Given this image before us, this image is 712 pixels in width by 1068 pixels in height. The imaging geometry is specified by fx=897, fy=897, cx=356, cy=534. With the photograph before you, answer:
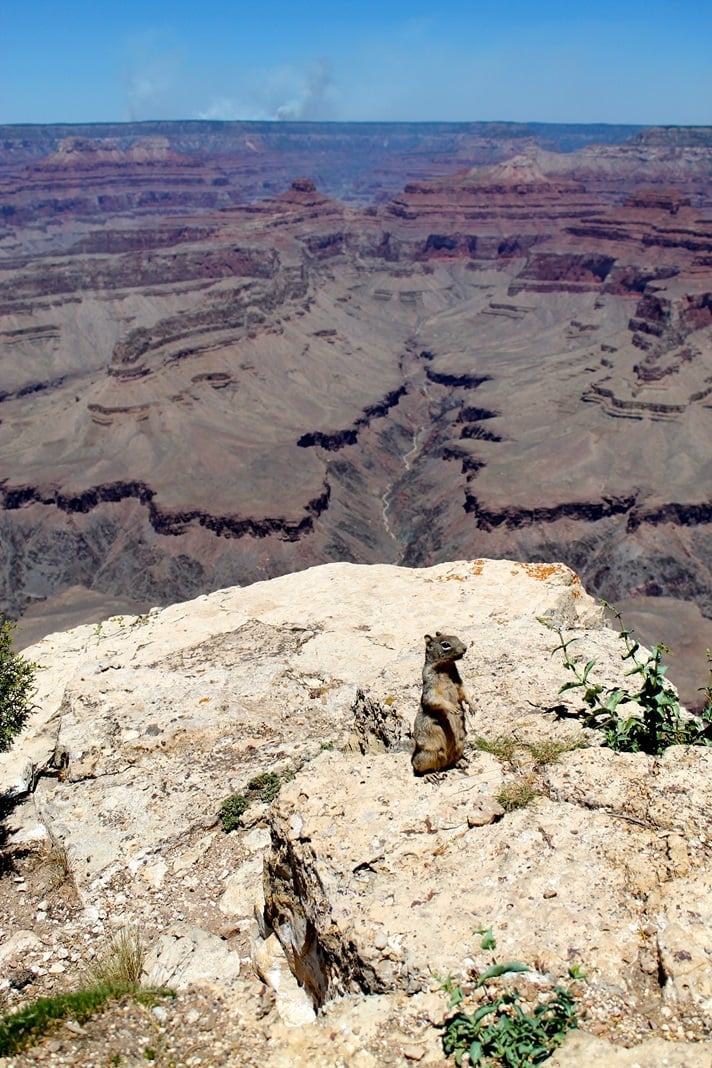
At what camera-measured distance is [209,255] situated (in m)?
151

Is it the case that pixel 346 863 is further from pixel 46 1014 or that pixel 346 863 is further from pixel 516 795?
pixel 46 1014

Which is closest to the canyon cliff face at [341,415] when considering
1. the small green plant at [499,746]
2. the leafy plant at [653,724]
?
the leafy plant at [653,724]

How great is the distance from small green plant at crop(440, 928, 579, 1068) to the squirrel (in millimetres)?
3174

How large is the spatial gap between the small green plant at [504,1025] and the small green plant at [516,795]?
229 cm

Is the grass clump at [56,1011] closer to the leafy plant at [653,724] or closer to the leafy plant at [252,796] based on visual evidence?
the leafy plant at [252,796]

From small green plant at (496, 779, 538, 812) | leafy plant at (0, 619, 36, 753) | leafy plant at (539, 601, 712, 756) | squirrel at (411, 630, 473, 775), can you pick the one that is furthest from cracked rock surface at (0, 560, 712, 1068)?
leafy plant at (0, 619, 36, 753)

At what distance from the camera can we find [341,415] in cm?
11100

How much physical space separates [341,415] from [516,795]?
10269cm

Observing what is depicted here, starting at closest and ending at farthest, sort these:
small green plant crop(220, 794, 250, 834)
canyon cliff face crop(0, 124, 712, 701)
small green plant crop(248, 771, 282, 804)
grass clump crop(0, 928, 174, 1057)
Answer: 1. grass clump crop(0, 928, 174, 1057)
2. small green plant crop(220, 794, 250, 834)
3. small green plant crop(248, 771, 282, 804)
4. canyon cliff face crop(0, 124, 712, 701)

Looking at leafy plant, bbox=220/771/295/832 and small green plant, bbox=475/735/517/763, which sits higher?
small green plant, bbox=475/735/517/763

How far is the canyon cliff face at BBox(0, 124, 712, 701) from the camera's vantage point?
79.4 metres

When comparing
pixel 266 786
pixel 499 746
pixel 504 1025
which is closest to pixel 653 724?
pixel 499 746

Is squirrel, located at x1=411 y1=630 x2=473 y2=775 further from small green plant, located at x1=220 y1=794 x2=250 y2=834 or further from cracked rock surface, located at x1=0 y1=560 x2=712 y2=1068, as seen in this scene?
small green plant, located at x1=220 y1=794 x2=250 y2=834

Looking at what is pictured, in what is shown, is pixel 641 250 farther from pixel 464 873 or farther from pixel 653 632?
pixel 464 873
